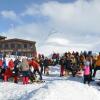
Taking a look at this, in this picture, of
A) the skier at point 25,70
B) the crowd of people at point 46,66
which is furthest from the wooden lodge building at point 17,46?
the skier at point 25,70

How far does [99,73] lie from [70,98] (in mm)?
14562

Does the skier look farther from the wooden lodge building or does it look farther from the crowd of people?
the wooden lodge building

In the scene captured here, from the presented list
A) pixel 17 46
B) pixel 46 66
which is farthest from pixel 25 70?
pixel 17 46

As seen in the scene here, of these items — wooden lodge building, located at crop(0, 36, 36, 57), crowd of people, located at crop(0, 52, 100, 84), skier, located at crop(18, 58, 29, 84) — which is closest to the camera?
crowd of people, located at crop(0, 52, 100, 84)

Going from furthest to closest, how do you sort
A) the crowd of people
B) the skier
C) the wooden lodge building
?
the wooden lodge building → the skier → the crowd of people

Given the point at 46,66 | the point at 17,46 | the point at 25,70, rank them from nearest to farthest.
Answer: the point at 25,70, the point at 46,66, the point at 17,46

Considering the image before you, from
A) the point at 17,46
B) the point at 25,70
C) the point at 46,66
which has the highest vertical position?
the point at 17,46

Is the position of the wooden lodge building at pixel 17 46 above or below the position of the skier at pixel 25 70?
above

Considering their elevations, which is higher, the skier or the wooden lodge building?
the wooden lodge building

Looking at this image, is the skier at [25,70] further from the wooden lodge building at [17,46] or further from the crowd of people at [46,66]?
the wooden lodge building at [17,46]

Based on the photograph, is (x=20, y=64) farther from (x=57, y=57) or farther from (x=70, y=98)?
(x=57, y=57)

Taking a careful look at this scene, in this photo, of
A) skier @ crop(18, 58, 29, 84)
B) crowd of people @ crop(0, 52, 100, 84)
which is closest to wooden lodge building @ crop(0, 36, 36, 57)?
crowd of people @ crop(0, 52, 100, 84)

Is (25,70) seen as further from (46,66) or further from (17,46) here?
(17,46)

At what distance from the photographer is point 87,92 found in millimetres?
13531
